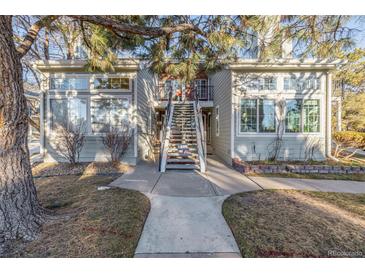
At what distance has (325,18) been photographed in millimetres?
3359

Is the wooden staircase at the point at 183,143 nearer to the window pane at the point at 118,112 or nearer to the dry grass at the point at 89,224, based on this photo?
the window pane at the point at 118,112

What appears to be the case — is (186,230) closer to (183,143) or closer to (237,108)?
(183,143)

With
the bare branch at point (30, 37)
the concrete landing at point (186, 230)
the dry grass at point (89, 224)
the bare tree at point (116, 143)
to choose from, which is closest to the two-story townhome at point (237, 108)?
the bare tree at point (116, 143)

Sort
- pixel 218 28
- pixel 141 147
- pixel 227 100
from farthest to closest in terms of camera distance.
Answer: pixel 141 147, pixel 227 100, pixel 218 28

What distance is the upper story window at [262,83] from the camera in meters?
6.89

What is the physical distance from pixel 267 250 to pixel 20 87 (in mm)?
3821

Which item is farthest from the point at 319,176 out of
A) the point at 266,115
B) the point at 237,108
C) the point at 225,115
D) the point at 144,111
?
the point at 144,111

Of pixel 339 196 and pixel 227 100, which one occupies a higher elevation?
pixel 227 100

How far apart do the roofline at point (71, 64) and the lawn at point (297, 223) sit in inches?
230

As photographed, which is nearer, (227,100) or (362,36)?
(362,36)

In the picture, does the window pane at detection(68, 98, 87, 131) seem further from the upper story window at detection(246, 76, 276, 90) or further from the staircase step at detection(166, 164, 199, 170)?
the upper story window at detection(246, 76, 276, 90)

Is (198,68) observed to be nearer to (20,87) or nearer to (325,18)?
(325,18)
